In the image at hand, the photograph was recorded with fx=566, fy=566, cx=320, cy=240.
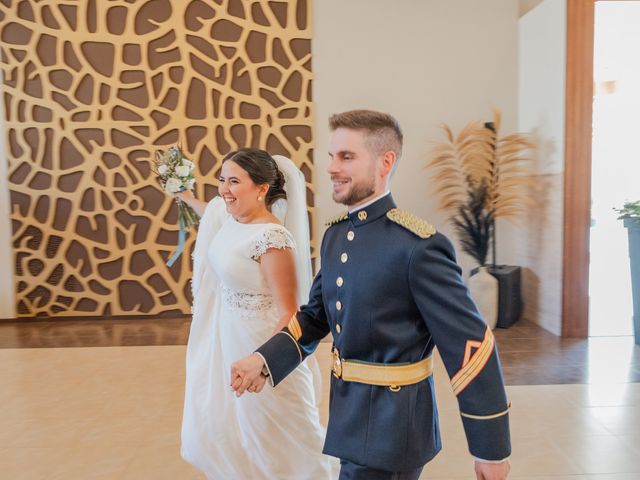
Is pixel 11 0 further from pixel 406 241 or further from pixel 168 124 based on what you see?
pixel 406 241

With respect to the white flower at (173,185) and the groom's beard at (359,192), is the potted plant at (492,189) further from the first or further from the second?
the groom's beard at (359,192)

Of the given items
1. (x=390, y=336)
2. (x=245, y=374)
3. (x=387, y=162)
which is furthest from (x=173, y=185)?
(x=390, y=336)

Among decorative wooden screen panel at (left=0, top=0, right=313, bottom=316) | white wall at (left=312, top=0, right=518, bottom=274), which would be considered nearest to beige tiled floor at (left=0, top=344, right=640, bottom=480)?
decorative wooden screen panel at (left=0, top=0, right=313, bottom=316)

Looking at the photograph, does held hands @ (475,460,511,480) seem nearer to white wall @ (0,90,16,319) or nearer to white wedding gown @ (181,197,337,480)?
white wedding gown @ (181,197,337,480)

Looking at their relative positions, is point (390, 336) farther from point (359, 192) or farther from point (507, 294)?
point (507, 294)

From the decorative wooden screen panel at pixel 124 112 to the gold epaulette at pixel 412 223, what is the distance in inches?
169

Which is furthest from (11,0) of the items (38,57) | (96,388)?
(96,388)

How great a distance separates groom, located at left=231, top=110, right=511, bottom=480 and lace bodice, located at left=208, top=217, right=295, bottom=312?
0.77m

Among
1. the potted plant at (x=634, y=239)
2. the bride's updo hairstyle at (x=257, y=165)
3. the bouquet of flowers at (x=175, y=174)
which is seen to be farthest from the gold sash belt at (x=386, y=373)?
the potted plant at (x=634, y=239)

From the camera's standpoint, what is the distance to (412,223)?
1.40m

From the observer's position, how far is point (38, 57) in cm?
552

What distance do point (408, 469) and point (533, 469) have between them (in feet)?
5.26

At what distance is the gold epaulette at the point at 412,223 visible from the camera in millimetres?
1366

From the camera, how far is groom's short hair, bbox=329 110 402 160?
142 centimetres
